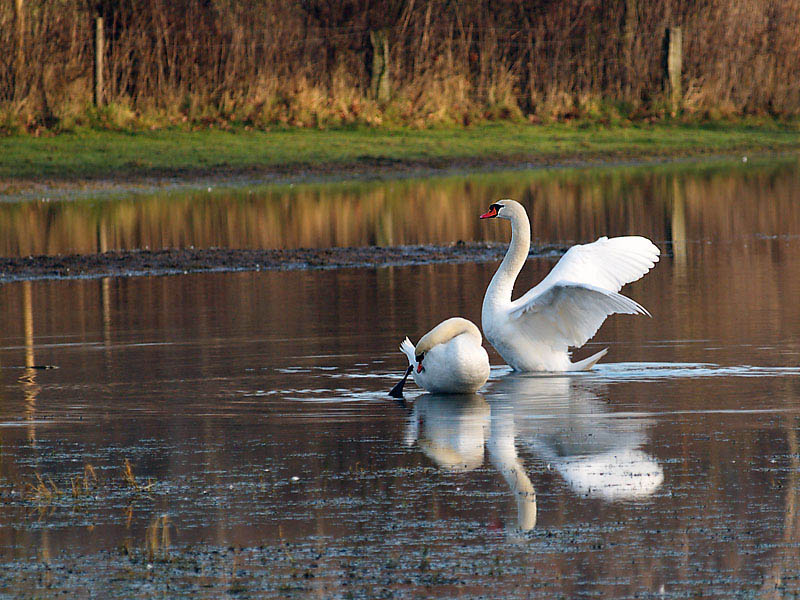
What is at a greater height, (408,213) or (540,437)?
(408,213)

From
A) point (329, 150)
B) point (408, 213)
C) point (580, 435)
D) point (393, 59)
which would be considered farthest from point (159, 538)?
point (393, 59)

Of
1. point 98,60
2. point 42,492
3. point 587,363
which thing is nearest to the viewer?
point 42,492

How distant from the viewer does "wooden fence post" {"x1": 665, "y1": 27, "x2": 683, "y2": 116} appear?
32812 mm

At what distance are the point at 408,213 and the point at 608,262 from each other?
9356mm

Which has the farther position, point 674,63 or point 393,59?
point 674,63

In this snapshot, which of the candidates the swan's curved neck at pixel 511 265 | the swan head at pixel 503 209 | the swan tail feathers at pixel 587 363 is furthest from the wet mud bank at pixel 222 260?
the swan tail feathers at pixel 587 363

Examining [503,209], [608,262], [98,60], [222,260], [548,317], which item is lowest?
[548,317]

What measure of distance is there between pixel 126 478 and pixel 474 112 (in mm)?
Result: 24582

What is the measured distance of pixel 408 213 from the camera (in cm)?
1939

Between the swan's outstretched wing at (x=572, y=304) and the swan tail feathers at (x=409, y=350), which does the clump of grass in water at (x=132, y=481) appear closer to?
the swan tail feathers at (x=409, y=350)

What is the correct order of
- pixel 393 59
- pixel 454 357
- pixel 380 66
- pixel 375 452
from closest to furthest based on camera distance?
1. pixel 375 452
2. pixel 454 357
3. pixel 380 66
4. pixel 393 59

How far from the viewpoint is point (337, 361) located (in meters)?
9.35

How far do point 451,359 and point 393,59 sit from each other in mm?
23488

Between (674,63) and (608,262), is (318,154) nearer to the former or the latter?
(674,63)
